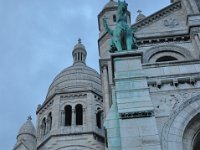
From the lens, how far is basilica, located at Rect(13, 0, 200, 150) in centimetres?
797

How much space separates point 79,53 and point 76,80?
21.8 ft

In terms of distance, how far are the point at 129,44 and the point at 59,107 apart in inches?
663

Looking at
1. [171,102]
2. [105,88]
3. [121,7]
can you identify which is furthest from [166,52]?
[171,102]

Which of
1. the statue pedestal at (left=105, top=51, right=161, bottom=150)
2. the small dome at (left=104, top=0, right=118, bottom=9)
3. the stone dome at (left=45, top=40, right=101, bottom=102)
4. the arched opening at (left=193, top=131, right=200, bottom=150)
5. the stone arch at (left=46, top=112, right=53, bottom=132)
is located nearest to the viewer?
the statue pedestal at (left=105, top=51, right=161, bottom=150)

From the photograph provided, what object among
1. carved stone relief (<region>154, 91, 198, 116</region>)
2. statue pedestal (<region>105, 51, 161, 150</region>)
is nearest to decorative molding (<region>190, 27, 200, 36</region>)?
statue pedestal (<region>105, 51, 161, 150</region>)

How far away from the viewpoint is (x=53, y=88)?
28.1m

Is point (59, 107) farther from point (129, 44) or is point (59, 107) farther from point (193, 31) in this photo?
point (129, 44)

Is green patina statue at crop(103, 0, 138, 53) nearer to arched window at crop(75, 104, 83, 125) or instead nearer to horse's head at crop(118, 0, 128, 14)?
horse's head at crop(118, 0, 128, 14)

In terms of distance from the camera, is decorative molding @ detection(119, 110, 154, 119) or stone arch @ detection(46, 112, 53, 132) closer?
decorative molding @ detection(119, 110, 154, 119)

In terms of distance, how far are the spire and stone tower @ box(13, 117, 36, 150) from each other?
656 cm

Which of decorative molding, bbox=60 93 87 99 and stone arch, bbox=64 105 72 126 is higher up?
decorative molding, bbox=60 93 87 99

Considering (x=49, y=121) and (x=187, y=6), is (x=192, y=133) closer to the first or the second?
(x=187, y=6)

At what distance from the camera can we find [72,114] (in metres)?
25.5

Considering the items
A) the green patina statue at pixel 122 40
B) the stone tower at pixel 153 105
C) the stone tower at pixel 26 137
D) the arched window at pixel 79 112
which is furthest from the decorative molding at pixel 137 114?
the stone tower at pixel 26 137
